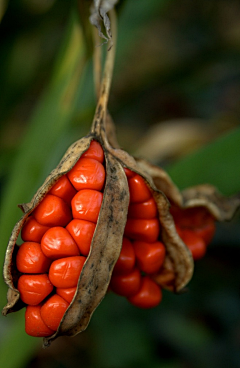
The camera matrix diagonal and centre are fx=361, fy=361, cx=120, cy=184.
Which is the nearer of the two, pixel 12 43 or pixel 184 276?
pixel 184 276

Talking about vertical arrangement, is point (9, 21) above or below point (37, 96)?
above

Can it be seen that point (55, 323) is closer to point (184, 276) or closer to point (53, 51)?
point (184, 276)

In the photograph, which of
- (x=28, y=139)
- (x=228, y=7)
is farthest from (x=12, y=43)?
(x=228, y=7)

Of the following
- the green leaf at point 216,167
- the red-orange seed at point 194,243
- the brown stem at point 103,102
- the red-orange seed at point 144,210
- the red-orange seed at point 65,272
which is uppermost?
the brown stem at point 103,102

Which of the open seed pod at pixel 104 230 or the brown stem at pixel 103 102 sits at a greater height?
the brown stem at pixel 103 102

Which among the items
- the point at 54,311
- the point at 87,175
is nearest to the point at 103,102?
the point at 87,175

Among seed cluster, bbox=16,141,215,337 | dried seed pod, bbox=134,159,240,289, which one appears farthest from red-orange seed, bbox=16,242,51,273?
dried seed pod, bbox=134,159,240,289

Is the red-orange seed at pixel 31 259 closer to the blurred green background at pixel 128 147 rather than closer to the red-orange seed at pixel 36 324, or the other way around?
the red-orange seed at pixel 36 324

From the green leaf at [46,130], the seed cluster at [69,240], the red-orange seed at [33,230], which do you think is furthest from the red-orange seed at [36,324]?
the green leaf at [46,130]
